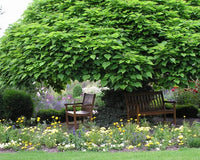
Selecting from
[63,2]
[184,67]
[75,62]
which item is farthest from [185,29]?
[63,2]

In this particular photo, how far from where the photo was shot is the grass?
4215 millimetres

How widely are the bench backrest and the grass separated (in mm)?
2399

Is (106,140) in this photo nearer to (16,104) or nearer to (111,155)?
(111,155)

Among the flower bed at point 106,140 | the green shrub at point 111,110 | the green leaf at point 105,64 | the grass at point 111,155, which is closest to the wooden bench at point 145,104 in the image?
the green shrub at point 111,110

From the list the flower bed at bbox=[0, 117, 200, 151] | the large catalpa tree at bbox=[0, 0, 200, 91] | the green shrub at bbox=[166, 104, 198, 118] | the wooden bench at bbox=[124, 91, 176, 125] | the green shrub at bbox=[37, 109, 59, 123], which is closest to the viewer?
the flower bed at bbox=[0, 117, 200, 151]

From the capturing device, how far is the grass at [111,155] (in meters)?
4.21

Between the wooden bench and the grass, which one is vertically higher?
the wooden bench

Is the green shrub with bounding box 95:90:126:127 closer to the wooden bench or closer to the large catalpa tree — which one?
the wooden bench

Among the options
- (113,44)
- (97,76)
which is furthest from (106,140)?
(113,44)

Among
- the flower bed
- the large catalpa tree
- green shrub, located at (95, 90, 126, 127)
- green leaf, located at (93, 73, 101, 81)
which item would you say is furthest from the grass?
green shrub, located at (95, 90, 126, 127)

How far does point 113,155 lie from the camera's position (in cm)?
440

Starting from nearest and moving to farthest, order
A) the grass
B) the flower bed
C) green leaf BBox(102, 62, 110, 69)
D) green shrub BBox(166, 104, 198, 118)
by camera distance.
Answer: the grass < the flower bed < green leaf BBox(102, 62, 110, 69) < green shrub BBox(166, 104, 198, 118)

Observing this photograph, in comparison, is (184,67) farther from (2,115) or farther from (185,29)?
(2,115)

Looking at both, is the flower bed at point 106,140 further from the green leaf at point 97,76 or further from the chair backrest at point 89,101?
the chair backrest at point 89,101
